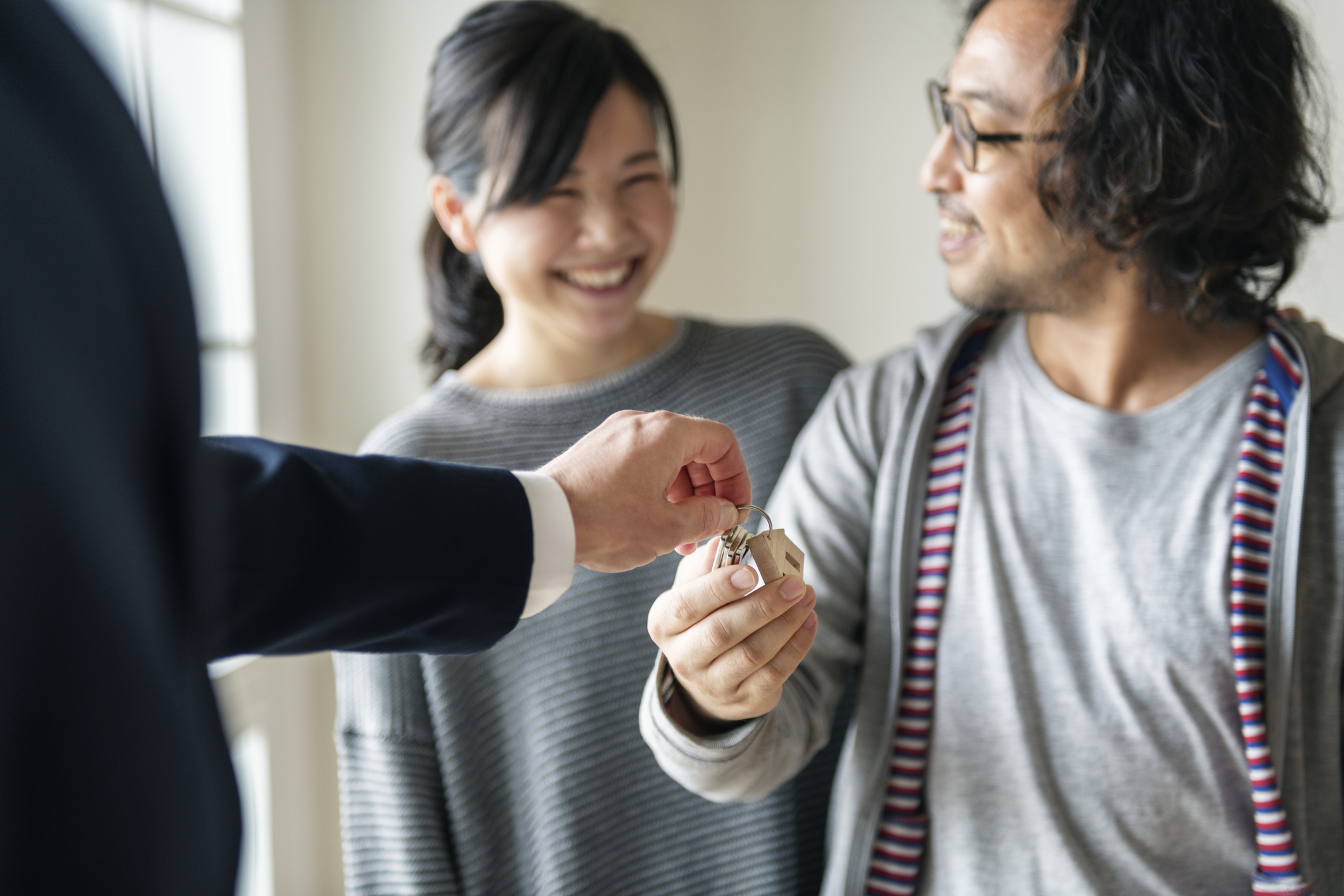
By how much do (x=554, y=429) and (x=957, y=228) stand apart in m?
0.55

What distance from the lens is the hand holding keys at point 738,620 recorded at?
0.65 meters

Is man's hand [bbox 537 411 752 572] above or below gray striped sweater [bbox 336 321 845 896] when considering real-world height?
above

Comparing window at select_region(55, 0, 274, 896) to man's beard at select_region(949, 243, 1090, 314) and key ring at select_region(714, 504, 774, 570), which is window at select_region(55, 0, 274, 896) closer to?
key ring at select_region(714, 504, 774, 570)

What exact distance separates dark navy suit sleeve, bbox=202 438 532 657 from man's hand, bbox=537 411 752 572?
0.05m

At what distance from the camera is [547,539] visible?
1.98 ft

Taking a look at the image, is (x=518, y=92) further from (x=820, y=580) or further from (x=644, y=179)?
(x=820, y=580)

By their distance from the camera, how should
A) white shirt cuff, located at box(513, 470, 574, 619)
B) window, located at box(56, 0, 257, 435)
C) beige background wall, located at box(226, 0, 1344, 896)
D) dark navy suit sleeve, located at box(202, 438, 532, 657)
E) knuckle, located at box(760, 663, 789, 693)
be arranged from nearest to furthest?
dark navy suit sleeve, located at box(202, 438, 532, 657) → white shirt cuff, located at box(513, 470, 574, 619) → knuckle, located at box(760, 663, 789, 693) → window, located at box(56, 0, 257, 435) → beige background wall, located at box(226, 0, 1344, 896)

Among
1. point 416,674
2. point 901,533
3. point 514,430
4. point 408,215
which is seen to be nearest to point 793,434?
point 901,533

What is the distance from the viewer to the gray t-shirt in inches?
35.4

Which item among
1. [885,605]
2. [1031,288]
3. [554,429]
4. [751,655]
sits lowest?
[885,605]

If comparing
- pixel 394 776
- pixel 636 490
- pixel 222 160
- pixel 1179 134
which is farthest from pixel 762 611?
pixel 222 160

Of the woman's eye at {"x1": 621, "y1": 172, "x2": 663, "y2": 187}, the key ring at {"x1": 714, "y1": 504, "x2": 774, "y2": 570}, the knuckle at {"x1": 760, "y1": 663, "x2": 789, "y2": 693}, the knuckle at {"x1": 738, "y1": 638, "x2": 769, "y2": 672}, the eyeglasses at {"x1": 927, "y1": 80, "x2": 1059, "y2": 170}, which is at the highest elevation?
the eyeglasses at {"x1": 927, "y1": 80, "x2": 1059, "y2": 170}

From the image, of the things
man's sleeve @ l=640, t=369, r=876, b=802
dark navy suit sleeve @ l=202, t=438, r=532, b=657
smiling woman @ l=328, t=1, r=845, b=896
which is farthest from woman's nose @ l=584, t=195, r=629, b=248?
dark navy suit sleeve @ l=202, t=438, r=532, b=657

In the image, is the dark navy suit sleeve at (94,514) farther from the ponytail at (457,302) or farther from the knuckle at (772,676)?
the ponytail at (457,302)
